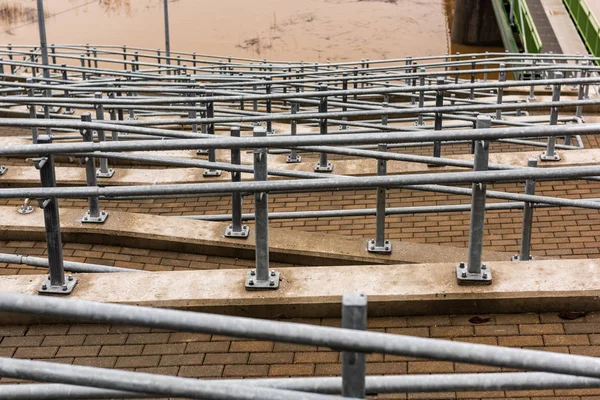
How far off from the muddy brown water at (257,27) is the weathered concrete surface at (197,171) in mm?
18648

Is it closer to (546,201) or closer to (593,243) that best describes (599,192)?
(593,243)

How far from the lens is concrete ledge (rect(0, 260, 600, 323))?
4090 millimetres

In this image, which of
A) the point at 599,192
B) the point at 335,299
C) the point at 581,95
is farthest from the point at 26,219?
the point at 581,95

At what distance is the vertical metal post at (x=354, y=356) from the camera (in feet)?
7.31

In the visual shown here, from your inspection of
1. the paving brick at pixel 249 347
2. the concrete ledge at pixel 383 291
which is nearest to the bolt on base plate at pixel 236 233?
the concrete ledge at pixel 383 291

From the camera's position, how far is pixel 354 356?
7.78 ft

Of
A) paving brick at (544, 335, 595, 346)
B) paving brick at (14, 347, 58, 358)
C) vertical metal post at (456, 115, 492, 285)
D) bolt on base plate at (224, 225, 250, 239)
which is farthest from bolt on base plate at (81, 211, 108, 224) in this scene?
paving brick at (544, 335, 595, 346)

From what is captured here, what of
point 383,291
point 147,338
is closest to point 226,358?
point 147,338

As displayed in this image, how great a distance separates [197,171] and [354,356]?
17.6 ft

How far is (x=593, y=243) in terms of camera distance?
6.43 m

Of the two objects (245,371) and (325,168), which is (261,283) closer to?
(245,371)

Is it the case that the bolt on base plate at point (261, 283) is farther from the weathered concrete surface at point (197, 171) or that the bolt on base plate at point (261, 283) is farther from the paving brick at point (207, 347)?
the weathered concrete surface at point (197, 171)

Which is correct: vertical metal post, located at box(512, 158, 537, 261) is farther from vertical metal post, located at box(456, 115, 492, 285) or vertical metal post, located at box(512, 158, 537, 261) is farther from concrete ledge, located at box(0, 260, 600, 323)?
vertical metal post, located at box(456, 115, 492, 285)

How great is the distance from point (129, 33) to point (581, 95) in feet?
69.7
